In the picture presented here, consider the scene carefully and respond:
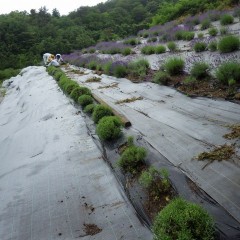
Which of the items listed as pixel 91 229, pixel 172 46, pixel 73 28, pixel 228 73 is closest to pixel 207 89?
pixel 228 73

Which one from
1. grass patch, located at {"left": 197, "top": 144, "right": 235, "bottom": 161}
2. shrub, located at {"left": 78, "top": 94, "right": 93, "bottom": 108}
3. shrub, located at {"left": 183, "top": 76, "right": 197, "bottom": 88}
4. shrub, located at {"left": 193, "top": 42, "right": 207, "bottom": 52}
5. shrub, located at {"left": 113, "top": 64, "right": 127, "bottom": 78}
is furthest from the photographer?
shrub, located at {"left": 113, "top": 64, "right": 127, "bottom": 78}

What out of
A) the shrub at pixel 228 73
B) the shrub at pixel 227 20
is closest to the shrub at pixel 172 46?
the shrub at pixel 227 20

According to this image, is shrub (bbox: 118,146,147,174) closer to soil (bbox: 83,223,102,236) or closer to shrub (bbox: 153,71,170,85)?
soil (bbox: 83,223,102,236)

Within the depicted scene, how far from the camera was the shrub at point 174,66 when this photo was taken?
21.8 feet

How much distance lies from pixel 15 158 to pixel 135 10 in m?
42.2

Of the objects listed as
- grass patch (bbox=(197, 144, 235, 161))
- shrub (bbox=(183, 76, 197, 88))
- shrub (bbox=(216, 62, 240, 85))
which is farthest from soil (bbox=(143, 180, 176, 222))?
shrub (bbox=(183, 76, 197, 88))

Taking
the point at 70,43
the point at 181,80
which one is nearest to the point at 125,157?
the point at 181,80

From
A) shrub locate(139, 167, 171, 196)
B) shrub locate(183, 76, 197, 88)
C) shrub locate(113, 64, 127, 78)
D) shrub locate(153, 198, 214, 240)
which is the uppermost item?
shrub locate(153, 198, 214, 240)

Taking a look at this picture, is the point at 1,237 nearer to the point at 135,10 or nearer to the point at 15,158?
the point at 15,158

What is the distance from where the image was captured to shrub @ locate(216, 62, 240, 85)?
4.89 m

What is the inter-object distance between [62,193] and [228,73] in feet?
11.6

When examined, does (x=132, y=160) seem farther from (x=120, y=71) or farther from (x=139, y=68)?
(x=120, y=71)

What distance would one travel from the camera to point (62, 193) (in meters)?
3.21

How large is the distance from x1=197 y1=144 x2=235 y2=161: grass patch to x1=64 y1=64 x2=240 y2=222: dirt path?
0.21 feet
